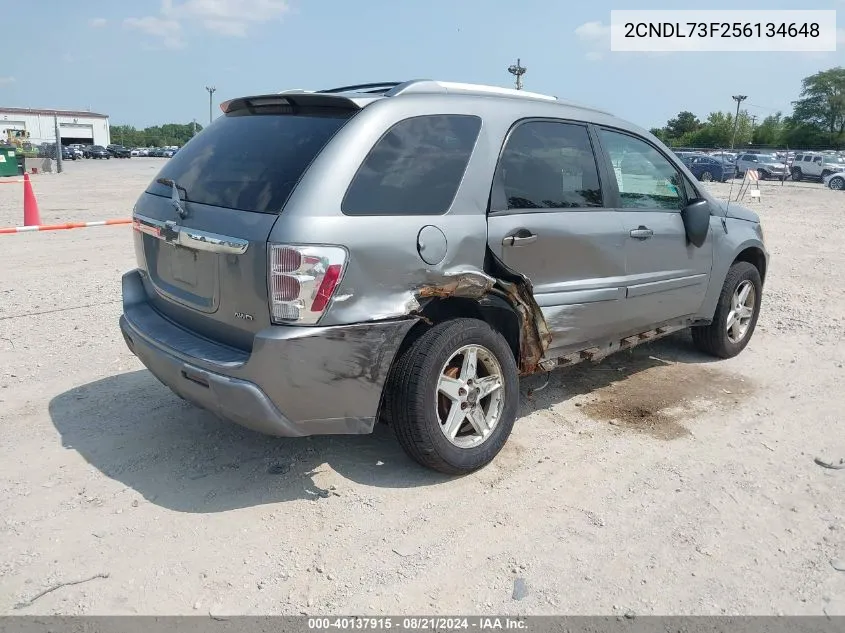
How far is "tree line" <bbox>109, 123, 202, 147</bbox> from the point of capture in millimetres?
116875

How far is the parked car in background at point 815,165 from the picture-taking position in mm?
40375

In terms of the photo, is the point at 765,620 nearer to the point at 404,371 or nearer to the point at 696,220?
the point at 404,371

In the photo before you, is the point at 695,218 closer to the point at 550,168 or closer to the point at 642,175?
the point at 642,175

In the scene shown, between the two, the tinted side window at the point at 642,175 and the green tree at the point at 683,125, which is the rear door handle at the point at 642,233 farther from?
the green tree at the point at 683,125

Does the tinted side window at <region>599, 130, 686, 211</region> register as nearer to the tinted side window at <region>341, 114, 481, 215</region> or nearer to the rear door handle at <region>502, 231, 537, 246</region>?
the rear door handle at <region>502, 231, 537, 246</region>

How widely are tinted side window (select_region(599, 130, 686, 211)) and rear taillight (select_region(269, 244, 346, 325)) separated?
7.50 ft

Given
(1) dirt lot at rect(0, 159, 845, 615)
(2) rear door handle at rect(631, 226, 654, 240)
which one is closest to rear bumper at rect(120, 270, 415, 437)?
(1) dirt lot at rect(0, 159, 845, 615)

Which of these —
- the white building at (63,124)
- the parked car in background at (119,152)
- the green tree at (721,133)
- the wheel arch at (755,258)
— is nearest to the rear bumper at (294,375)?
the wheel arch at (755,258)

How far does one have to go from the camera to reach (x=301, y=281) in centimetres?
292

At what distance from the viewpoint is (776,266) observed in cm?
976

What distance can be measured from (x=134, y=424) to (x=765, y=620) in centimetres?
336

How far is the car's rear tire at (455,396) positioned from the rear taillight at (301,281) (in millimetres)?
564

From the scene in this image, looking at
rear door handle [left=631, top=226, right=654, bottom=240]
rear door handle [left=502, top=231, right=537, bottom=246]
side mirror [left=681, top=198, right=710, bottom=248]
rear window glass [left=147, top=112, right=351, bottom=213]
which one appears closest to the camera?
rear window glass [left=147, top=112, right=351, bottom=213]

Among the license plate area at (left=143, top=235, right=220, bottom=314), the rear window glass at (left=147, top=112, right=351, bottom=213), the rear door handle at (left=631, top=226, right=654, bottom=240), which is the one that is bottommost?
the license plate area at (left=143, top=235, right=220, bottom=314)
